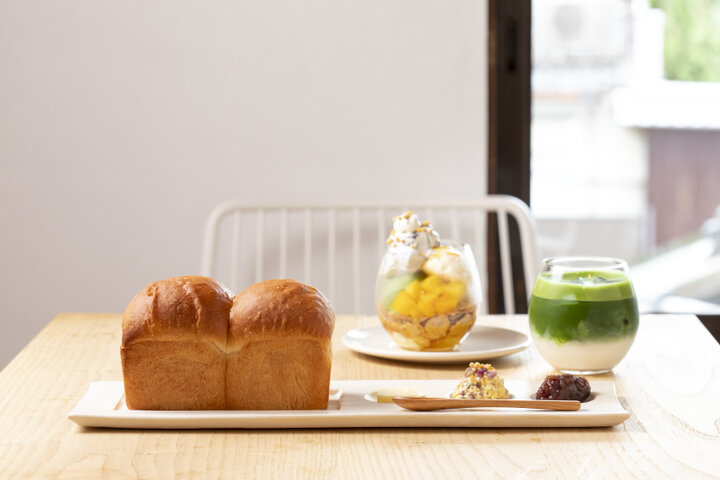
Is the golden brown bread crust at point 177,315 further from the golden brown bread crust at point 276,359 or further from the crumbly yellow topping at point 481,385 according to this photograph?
the crumbly yellow topping at point 481,385

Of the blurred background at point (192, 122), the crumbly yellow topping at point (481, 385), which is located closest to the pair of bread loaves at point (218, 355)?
the crumbly yellow topping at point (481, 385)

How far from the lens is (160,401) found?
830 millimetres

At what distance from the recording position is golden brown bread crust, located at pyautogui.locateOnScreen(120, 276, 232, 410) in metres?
0.82

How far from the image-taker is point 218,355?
83 cm

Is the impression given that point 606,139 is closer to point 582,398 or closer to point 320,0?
point 320,0

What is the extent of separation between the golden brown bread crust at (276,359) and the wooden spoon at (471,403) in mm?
84

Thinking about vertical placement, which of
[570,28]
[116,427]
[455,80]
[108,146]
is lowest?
[116,427]

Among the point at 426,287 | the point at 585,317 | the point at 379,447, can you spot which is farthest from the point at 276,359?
the point at 585,317

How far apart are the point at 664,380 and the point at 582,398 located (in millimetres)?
170

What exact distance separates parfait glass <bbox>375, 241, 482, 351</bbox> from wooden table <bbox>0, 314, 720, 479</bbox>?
8 cm

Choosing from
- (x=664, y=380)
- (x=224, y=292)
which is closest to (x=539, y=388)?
(x=664, y=380)

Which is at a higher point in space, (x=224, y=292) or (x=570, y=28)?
(x=570, y=28)

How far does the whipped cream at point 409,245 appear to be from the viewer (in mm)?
1019

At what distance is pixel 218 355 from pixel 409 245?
0.29m
